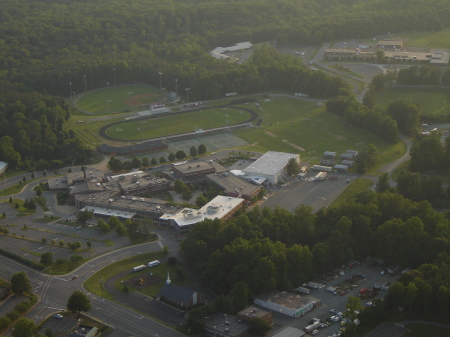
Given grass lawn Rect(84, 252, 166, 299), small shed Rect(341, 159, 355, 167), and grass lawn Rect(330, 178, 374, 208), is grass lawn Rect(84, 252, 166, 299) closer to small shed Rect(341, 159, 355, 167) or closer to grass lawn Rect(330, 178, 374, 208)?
grass lawn Rect(330, 178, 374, 208)

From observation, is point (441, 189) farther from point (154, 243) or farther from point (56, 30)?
point (56, 30)

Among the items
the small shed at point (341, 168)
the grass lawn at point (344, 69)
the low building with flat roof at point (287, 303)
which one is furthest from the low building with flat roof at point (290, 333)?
the grass lawn at point (344, 69)

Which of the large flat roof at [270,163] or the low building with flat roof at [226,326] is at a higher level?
the large flat roof at [270,163]

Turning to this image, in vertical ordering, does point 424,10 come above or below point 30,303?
above

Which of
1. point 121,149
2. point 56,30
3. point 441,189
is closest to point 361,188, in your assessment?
point 441,189

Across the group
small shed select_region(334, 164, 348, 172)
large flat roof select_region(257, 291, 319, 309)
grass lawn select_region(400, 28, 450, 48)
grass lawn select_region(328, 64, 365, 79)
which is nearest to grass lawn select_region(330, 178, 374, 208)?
small shed select_region(334, 164, 348, 172)

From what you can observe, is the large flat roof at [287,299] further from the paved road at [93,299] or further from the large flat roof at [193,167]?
the large flat roof at [193,167]
